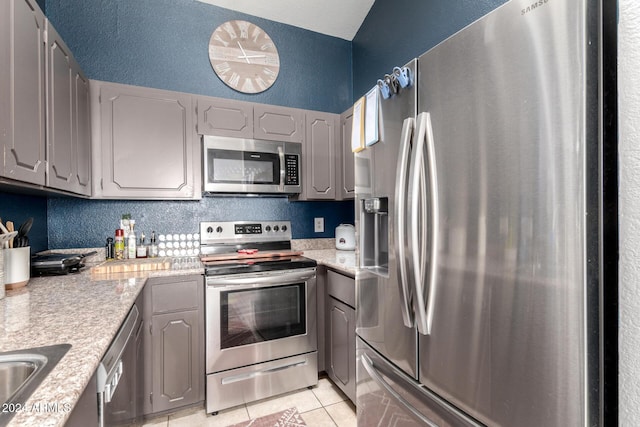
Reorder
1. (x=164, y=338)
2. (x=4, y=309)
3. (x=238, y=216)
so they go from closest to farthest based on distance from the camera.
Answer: (x=4, y=309) < (x=164, y=338) < (x=238, y=216)

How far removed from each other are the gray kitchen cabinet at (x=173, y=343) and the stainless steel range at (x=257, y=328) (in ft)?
0.22

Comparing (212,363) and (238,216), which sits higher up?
(238,216)

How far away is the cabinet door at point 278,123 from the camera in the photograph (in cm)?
230

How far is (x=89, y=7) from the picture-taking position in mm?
2166

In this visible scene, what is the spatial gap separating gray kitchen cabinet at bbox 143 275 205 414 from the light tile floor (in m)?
0.12

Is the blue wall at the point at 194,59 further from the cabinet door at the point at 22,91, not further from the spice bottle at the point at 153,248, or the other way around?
the cabinet door at the point at 22,91

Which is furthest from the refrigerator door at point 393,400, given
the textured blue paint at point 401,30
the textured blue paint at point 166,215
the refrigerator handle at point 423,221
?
the textured blue paint at point 401,30

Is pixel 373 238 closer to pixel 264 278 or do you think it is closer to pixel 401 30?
pixel 264 278

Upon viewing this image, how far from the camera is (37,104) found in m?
1.20

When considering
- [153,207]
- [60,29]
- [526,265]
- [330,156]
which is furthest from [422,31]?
[60,29]

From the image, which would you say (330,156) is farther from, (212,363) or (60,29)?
(60,29)

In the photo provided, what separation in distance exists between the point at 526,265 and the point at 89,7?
3.12m

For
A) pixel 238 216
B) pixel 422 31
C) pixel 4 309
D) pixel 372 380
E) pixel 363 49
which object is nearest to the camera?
pixel 4 309

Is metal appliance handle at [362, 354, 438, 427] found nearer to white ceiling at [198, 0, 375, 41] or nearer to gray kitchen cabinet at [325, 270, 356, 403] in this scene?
gray kitchen cabinet at [325, 270, 356, 403]
